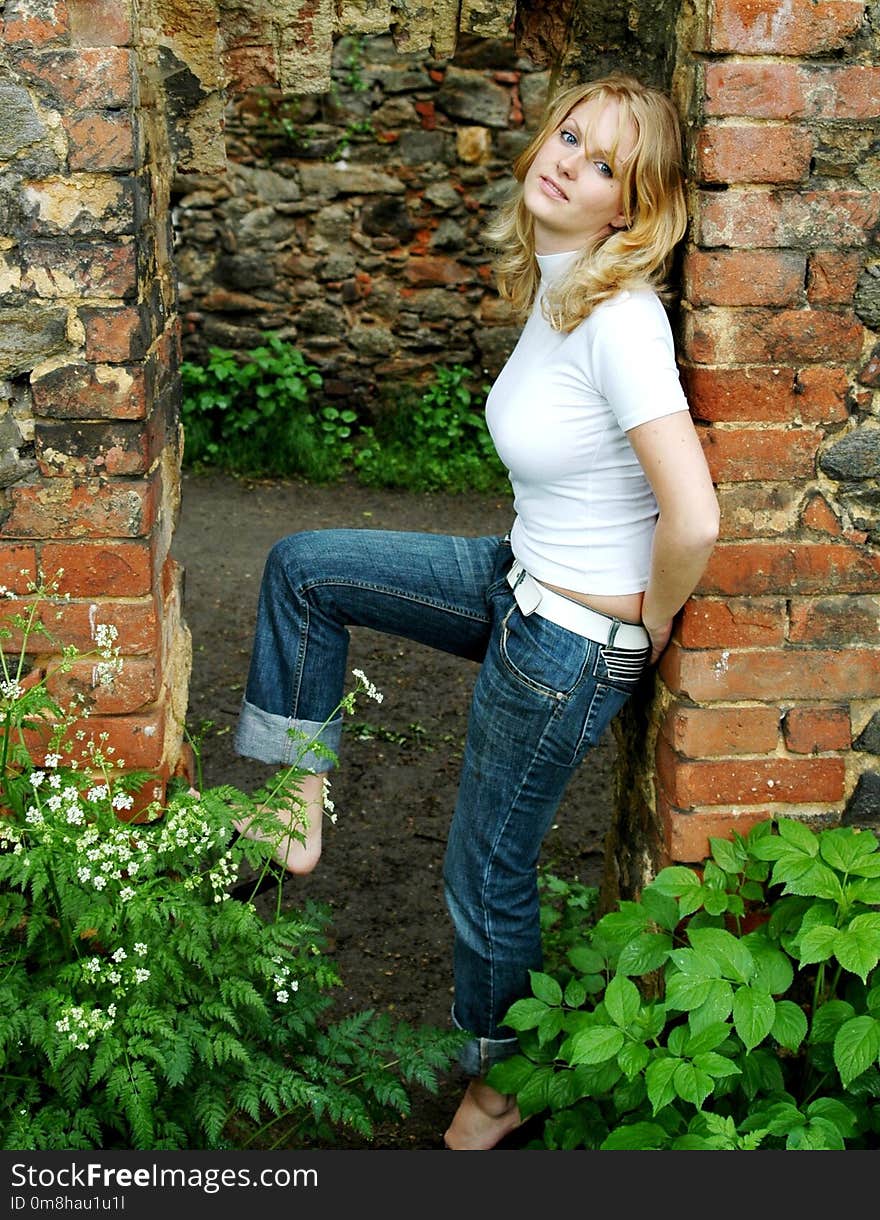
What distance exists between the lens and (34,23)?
2.26 metres

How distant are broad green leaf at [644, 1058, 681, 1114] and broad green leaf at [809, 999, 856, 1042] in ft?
1.04

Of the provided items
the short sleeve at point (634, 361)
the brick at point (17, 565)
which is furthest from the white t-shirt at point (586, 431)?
the brick at point (17, 565)

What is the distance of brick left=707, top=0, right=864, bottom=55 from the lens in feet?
7.29

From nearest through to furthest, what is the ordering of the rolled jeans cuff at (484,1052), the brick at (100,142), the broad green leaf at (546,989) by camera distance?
1. the brick at (100,142)
2. the broad green leaf at (546,989)
3. the rolled jeans cuff at (484,1052)

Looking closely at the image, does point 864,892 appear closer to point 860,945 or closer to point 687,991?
point 860,945

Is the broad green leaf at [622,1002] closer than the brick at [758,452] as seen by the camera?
Yes

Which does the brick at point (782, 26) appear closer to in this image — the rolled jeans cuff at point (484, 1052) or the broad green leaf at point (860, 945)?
the broad green leaf at point (860, 945)

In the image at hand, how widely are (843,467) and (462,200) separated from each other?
209 inches

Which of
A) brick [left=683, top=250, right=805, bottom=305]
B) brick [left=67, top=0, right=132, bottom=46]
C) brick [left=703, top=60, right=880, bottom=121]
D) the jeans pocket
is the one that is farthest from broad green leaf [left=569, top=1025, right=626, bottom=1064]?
brick [left=67, top=0, right=132, bottom=46]

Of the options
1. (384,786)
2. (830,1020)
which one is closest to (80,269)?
(830,1020)

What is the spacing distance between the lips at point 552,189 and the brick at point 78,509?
906 millimetres

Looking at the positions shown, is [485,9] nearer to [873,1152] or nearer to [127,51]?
[127,51]

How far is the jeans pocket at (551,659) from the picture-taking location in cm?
239

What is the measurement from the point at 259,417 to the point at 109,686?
5.03m
